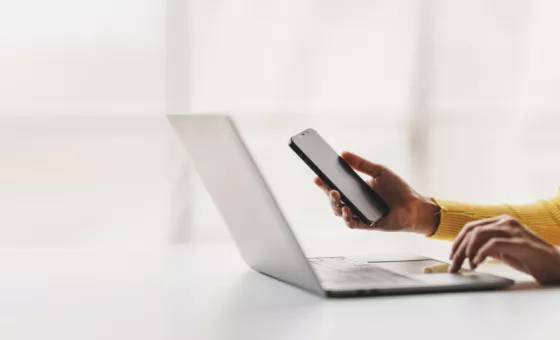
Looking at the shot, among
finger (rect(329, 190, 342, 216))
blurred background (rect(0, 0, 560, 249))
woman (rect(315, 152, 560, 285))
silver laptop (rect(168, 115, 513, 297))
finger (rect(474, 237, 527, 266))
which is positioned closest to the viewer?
silver laptop (rect(168, 115, 513, 297))

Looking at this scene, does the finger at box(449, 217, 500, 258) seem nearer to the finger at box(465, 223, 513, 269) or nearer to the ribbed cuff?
the finger at box(465, 223, 513, 269)

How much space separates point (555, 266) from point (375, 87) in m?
1.21

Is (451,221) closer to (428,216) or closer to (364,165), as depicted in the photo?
(428,216)

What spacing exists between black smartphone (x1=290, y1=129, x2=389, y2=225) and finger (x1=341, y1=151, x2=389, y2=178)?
0.20 meters

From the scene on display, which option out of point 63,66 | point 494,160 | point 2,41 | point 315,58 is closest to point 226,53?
point 315,58

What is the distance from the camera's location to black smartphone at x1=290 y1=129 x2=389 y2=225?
0.98 metres

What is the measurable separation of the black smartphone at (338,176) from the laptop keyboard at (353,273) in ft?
0.21

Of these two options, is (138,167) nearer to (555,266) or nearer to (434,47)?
(434,47)

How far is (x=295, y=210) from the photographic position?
1986mm

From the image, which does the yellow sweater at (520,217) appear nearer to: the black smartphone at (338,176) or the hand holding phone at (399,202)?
the hand holding phone at (399,202)

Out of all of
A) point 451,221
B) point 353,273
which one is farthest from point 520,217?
point 353,273

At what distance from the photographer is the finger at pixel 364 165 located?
1.29 meters

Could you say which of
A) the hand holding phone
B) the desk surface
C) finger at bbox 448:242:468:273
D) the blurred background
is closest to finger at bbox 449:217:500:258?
finger at bbox 448:242:468:273

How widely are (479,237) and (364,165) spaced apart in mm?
406
